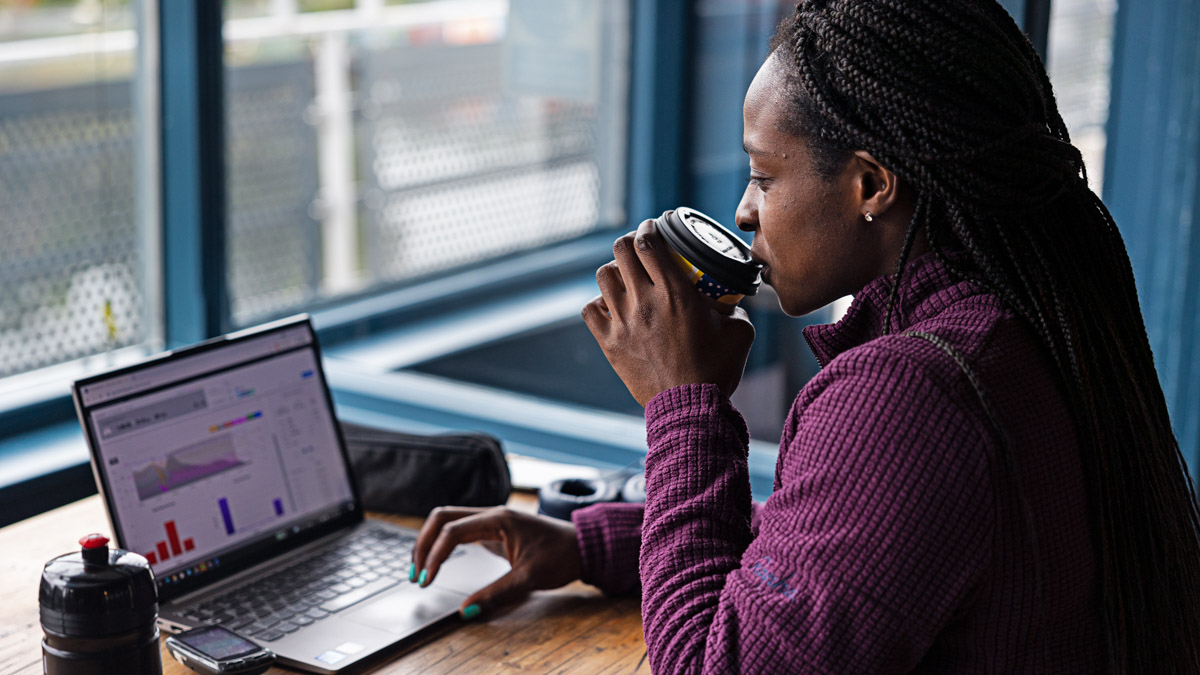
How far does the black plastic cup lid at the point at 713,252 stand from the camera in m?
1.20

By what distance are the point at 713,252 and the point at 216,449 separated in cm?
71

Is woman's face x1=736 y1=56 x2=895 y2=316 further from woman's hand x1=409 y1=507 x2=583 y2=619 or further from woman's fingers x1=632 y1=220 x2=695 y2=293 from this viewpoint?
woman's hand x1=409 y1=507 x2=583 y2=619

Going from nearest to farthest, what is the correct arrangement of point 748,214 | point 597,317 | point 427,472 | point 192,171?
A: point 748,214 → point 597,317 → point 427,472 → point 192,171

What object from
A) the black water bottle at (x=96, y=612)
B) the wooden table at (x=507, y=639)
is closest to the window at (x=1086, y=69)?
the wooden table at (x=507, y=639)

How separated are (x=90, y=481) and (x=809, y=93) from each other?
1.57 metres

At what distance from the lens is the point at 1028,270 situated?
101cm

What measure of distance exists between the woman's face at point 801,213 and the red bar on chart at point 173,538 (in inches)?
31.1

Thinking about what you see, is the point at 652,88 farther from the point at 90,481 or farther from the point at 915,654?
the point at 915,654

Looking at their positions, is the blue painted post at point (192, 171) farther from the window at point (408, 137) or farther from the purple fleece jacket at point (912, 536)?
the purple fleece jacket at point (912, 536)

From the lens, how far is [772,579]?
3.18 ft

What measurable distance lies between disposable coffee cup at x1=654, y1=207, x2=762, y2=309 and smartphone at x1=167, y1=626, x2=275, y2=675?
1.92 feet

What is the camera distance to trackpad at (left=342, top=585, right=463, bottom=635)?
4.65 feet

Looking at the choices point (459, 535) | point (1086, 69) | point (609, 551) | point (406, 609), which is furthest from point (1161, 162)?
point (406, 609)

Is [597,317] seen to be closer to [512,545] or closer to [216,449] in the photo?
[512,545]
